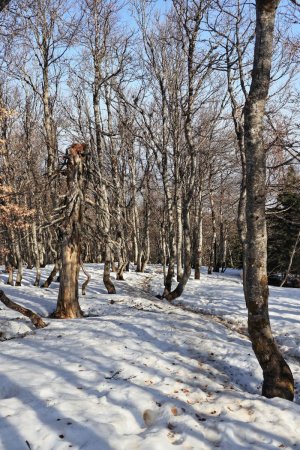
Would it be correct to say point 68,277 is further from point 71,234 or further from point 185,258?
point 185,258

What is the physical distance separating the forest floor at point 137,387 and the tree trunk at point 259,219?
557 mm

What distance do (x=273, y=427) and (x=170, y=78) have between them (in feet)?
47.3

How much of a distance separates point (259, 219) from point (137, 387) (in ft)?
10.3

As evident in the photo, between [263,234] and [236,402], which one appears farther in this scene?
[263,234]

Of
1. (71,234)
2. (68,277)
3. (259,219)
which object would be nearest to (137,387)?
(259,219)

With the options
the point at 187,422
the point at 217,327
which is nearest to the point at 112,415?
the point at 187,422

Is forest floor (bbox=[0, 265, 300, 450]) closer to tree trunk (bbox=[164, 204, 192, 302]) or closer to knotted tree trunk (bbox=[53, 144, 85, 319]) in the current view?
knotted tree trunk (bbox=[53, 144, 85, 319])

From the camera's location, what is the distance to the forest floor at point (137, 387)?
414 centimetres

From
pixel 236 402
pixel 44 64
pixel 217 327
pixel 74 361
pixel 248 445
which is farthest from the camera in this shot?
pixel 44 64

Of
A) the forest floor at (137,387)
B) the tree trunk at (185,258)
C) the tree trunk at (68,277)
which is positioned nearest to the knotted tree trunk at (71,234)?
the tree trunk at (68,277)

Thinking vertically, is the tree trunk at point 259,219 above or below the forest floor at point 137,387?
above

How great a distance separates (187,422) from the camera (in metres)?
4.57

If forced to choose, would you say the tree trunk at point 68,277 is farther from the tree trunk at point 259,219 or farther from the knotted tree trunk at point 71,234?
the tree trunk at point 259,219

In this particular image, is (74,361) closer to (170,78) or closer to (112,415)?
(112,415)
